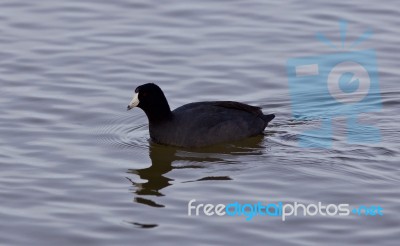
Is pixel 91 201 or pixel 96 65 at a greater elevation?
pixel 96 65

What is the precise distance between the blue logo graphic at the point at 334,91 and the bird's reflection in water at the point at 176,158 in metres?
0.62

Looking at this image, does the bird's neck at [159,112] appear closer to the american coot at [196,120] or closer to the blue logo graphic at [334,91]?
the american coot at [196,120]

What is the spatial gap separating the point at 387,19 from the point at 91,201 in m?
7.17

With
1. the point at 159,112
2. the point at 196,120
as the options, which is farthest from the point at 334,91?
the point at 159,112

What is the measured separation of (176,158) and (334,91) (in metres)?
2.68

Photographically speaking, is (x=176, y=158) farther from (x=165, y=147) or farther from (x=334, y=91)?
(x=334, y=91)

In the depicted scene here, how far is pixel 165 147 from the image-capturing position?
12.0 metres

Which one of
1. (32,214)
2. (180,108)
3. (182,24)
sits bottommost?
(32,214)

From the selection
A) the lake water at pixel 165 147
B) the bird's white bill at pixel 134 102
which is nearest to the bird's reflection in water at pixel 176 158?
the lake water at pixel 165 147

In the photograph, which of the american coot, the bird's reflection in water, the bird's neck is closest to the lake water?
the bird's reflection in water

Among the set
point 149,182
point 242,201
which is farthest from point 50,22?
point 242,201

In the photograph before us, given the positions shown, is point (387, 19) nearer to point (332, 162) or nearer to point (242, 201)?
point (332, 162)

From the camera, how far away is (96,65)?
14.2 meters

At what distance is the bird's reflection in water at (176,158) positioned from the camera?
Result: 1070 cm
